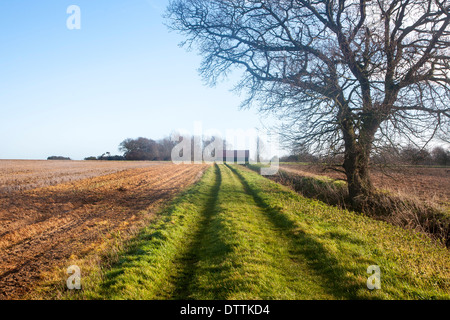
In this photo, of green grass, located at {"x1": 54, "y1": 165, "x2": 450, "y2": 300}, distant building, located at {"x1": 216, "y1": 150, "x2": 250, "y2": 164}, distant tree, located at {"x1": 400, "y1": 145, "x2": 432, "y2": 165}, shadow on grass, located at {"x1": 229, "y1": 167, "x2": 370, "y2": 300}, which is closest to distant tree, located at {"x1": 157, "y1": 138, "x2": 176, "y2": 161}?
distant building, located at {"x1": 216, "y1": 150, "x2": 250, "y2": 164}

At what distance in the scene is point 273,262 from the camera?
520cm

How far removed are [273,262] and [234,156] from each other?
73.1 metres

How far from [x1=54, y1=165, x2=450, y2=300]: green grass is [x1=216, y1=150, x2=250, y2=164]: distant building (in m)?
63.6

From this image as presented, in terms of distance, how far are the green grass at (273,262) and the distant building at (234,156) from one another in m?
63.6

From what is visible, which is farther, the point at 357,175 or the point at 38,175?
the point at 38,175

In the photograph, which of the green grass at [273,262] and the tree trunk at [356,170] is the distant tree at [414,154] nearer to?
the tree trunk at [356,170]

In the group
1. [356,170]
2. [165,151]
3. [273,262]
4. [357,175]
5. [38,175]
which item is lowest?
[273,262]

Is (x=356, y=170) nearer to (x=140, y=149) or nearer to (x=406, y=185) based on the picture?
(x=406, y=185)

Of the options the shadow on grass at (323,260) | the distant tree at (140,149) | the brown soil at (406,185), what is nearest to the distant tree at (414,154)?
the brown soil at (406,185)

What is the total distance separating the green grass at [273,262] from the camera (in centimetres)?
404

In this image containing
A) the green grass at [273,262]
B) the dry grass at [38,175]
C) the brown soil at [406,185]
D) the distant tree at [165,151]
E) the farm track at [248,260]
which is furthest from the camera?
the distant tree at [165,151]

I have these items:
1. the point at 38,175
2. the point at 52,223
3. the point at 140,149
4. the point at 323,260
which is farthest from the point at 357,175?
the point at 140,149
